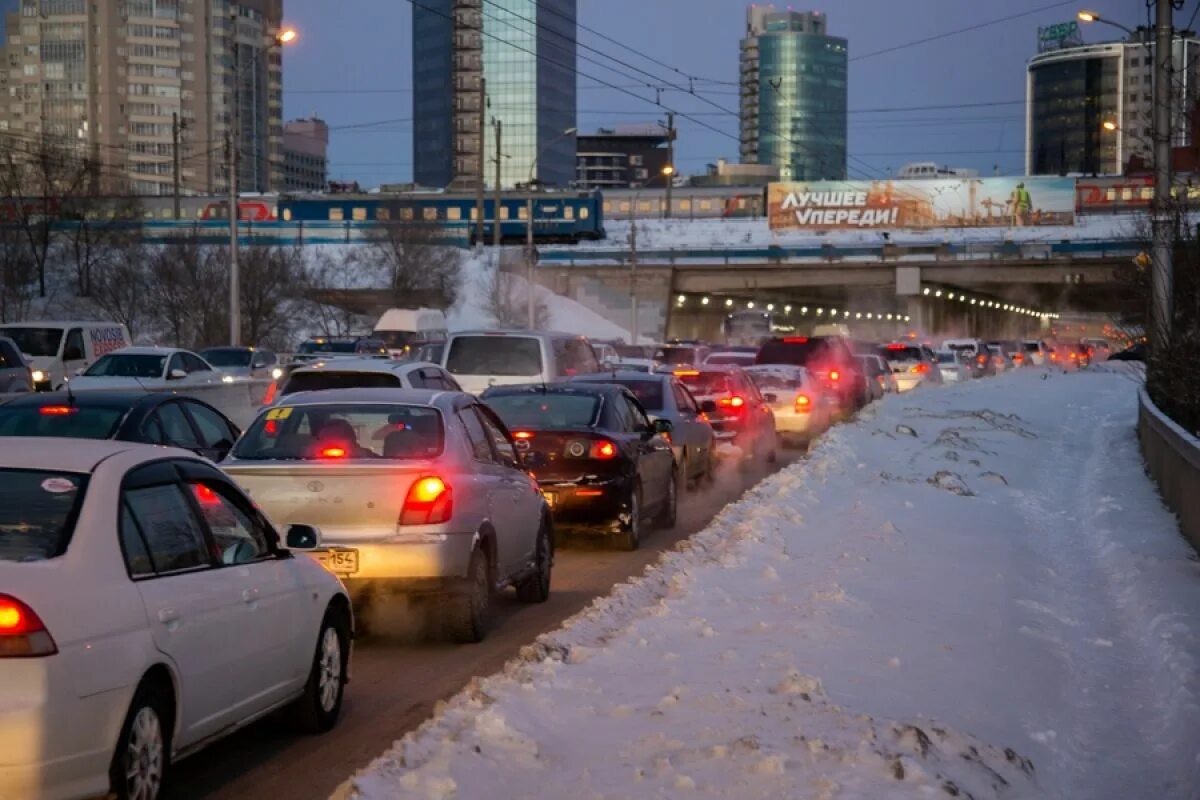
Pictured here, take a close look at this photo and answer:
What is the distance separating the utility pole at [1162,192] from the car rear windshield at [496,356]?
8.46 m

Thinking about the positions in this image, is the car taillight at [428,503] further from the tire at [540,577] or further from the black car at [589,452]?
the black car at [589,452]

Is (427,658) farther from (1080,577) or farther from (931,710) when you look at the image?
(1080,577)

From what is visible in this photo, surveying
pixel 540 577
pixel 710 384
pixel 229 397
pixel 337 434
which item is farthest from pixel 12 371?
pixel 337 434

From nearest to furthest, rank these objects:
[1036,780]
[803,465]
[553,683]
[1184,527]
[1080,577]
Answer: [1036,780]
[553,683]
[1080,577]
[1184,527]
[803,465]

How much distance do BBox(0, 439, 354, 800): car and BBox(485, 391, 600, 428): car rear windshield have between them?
7950mm

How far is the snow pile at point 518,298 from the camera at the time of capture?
75.8m

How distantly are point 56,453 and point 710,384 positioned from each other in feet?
66.1

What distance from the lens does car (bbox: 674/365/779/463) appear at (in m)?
25.6

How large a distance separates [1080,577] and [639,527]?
433 cm

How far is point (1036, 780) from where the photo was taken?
21.7ft

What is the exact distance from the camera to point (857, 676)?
8227 millimetres

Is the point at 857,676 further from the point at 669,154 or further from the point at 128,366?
the point at 669,154

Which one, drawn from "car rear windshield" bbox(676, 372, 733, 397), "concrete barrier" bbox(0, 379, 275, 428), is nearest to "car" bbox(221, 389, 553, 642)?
"concrete barrier" bbox(0, 379, 275, 428)

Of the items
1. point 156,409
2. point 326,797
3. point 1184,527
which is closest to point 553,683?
point 326,797
